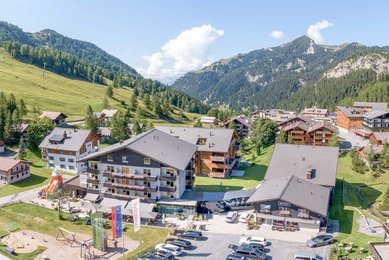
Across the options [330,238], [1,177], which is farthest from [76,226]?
[330,238]

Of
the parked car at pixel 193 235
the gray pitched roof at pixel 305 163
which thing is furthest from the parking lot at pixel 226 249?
the gray pitched roof at pixel 305 163

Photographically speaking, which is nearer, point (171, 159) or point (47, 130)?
point (171, 159)

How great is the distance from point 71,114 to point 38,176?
8705 centimetres

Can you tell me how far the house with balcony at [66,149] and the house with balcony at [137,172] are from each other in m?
22.7

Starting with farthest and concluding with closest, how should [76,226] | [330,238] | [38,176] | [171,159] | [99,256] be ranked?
[38,176]
[171,159]
[76,226]
[330,238]
[99,256]

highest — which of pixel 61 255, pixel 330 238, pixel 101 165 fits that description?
pixel 101 165

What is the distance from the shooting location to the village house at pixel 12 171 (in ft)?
287

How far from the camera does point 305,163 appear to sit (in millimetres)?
80688

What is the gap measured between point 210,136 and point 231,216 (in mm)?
35000

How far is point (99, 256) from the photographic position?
5612 centimetres

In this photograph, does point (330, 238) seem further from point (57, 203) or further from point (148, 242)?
point (57, 203)

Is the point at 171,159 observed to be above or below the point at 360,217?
above

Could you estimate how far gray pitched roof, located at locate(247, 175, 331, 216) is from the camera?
2566 inches

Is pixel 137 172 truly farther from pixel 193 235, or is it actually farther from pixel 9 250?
pixel 9 250
